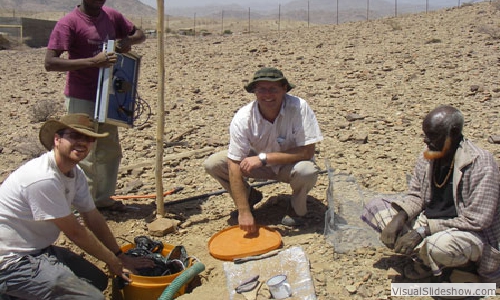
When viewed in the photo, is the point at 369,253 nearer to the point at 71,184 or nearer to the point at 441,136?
the point at 441,136

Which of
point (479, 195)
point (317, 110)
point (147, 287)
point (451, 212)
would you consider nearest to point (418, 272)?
point (451, 212)

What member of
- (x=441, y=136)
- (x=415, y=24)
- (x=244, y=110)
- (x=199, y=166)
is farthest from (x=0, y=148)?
(x=415, y=24)

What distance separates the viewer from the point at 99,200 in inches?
190

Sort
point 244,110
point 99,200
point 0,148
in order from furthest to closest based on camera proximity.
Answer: point 0,148 < point 99,200 < point 244,110

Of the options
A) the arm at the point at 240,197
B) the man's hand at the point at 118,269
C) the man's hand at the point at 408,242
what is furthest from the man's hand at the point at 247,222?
the man's hand at the point at 408,242

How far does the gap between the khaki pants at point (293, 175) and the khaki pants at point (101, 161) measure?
906 millimetres

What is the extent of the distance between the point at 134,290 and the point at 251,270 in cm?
83

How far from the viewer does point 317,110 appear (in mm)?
8211

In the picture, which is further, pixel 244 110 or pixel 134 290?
pixel 244 110

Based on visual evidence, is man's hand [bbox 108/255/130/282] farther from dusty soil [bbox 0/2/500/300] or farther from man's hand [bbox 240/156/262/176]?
man's hand [bbox 240/156/262/176]

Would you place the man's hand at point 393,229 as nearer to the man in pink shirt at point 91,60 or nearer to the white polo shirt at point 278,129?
the white polo shirt at point 278,129

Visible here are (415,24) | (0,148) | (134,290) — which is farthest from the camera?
(415,24)

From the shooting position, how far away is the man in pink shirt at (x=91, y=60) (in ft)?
13.8

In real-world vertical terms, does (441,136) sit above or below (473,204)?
above
